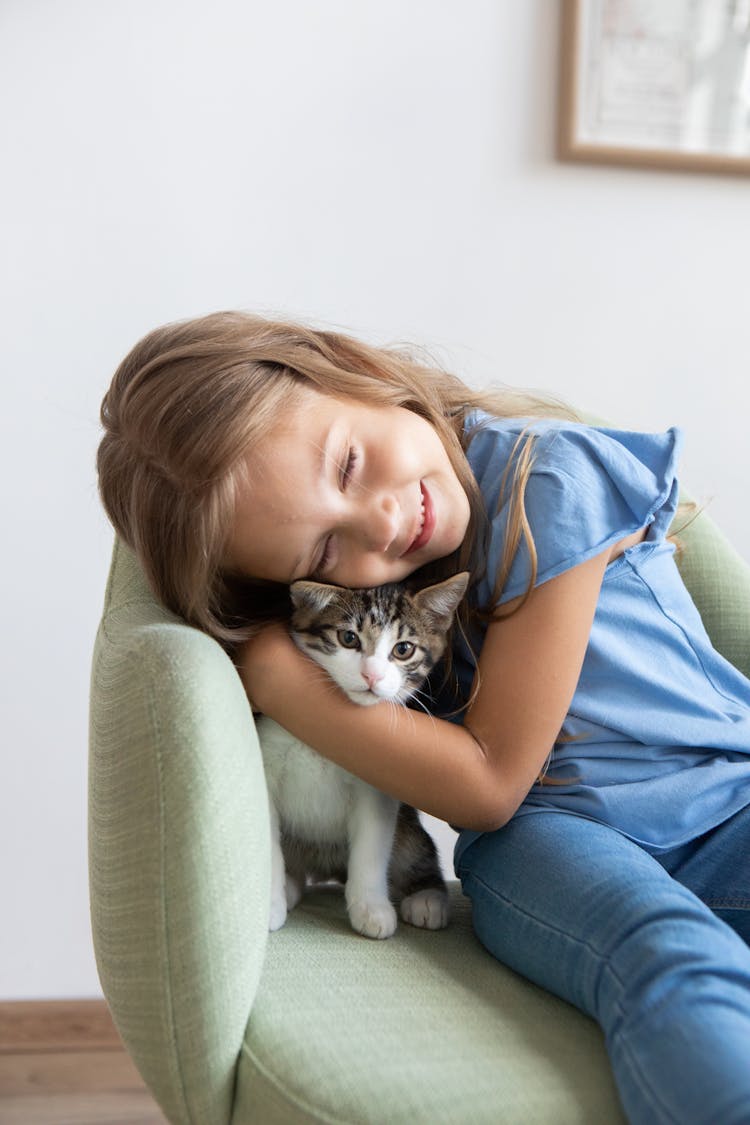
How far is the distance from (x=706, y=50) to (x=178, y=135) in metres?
0.84

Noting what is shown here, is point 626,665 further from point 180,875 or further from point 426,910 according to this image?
point 180,875

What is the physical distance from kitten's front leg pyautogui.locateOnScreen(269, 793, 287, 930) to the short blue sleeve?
0.30 m

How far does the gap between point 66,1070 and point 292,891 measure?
91 cm

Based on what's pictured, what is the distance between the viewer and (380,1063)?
2.47 feet

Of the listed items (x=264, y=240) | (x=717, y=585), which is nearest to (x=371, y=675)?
(x=717, y=585)

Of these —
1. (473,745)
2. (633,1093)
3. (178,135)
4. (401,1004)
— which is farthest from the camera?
(178,135)

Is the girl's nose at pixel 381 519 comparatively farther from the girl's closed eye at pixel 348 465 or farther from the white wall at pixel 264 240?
the white wall at pixel 264 240

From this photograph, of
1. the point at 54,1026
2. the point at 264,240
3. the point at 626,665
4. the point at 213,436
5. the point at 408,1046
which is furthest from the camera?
the point at 54,1026

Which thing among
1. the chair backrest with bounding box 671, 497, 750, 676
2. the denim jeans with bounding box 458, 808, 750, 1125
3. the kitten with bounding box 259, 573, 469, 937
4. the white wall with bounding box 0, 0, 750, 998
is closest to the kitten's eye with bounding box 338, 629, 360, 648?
the kitten with bounding box 259, 573, 469, 937

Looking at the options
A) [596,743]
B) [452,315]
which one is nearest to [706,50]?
[452,315]

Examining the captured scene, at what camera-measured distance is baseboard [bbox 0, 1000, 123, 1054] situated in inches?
71.9

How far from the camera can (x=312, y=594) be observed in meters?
1.08

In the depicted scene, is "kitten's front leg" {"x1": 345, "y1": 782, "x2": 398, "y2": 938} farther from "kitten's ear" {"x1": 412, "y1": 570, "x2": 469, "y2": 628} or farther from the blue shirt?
"kitten's ear" {"x1": 412, "y1": 570, "x2": 469, "y2": 628}

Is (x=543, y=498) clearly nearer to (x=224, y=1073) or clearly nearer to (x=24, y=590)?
(x=224, y=1073)
